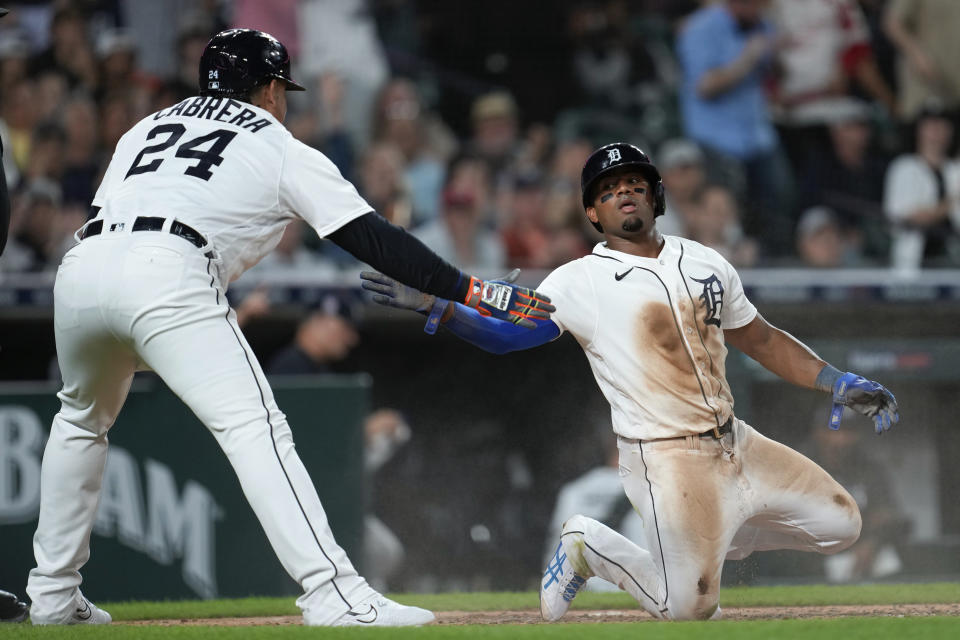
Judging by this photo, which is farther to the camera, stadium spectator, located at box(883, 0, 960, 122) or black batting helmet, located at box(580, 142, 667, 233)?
stadium spectator, located at box(883, 0, 960, 122)

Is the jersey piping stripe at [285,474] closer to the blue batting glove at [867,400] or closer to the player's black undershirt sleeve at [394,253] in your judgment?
the player's black undershirt sleeve at [394,253]

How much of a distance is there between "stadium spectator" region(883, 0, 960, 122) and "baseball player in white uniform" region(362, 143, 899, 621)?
6.02 m

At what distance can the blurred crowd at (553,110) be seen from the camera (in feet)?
28.1

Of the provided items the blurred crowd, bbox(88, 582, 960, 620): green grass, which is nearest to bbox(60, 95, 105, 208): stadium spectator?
the blurred crowd

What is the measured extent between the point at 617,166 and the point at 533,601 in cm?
202

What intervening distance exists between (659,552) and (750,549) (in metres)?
0.54

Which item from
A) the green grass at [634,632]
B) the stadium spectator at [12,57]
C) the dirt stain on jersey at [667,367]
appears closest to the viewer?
the green grass at [634,632]

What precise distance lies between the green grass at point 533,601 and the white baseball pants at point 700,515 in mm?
894

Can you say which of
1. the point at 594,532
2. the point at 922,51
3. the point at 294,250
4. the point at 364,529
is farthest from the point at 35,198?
the point at 922,51

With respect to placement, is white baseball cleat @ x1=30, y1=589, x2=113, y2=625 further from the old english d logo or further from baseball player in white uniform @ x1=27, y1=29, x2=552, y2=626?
the old english d logo

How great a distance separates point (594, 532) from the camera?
4242 mm

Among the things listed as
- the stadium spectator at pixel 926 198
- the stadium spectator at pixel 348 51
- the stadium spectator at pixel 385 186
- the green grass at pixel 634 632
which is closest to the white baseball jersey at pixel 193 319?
the green grass at pixel 634 632

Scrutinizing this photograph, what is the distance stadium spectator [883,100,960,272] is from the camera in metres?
8.66

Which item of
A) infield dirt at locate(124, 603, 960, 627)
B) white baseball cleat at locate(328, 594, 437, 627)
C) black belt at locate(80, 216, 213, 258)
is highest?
black belt at locate(80, 216, 213, 258)
